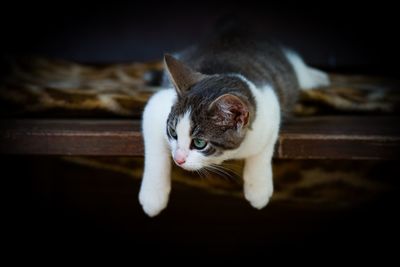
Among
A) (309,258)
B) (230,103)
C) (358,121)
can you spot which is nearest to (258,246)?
(309,258)

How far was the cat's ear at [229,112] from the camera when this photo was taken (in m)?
1.15

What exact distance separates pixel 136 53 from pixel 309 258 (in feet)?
5.01

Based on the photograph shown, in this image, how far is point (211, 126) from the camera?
120 cm

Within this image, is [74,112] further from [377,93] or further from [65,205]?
[377,93]

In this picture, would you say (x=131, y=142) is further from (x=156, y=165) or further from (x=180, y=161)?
(x=180, y=161)

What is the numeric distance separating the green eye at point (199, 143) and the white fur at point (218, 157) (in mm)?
43

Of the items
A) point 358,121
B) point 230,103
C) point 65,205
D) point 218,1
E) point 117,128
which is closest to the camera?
point 230,103

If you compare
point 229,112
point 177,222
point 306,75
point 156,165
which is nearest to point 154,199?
point 156,165

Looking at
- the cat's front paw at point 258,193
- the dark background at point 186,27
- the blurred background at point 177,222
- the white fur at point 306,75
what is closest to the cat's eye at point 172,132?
the cat's front paw at point 258,193

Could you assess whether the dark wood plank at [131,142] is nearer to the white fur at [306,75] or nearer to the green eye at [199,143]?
the green eye at [199,143]

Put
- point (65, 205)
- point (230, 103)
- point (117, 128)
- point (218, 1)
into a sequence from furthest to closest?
point (218, 1)
point (65, 205)
point (117, 128)
point (230, 103)

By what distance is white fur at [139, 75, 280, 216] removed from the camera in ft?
4.20

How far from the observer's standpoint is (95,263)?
1.85 m

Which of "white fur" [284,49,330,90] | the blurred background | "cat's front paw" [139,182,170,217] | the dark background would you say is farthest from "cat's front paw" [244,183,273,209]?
the dark background
